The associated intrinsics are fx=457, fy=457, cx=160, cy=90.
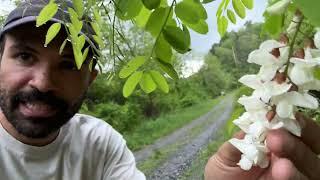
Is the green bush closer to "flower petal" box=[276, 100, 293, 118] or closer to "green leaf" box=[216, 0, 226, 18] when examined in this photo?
"green leaf" box=[216, 0, 226, 18]

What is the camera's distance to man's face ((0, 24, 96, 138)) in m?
0.86

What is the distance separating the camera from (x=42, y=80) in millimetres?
857

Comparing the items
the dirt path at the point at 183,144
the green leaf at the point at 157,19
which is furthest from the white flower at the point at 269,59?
the dirt path at the point at 183,144

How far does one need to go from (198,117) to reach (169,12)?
2729 mm

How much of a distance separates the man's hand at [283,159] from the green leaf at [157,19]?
0.11 metres

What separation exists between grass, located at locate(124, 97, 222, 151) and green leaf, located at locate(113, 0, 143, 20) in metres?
2.60

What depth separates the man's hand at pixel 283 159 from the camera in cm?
27

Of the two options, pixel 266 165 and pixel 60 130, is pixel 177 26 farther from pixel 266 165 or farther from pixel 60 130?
pixel 60 130

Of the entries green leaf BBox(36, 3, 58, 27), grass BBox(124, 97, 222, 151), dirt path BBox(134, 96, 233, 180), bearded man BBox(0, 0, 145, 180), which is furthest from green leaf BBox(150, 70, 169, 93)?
grass BBox(124, 97, 222, 151)

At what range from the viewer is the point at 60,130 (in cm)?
103

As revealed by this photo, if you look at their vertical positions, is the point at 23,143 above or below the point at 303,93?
below

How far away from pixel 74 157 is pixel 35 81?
9.4 inches

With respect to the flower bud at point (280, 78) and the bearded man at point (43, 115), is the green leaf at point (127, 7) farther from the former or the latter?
the bearded man at point (43, 115)

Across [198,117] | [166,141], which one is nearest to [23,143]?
[198,117]
